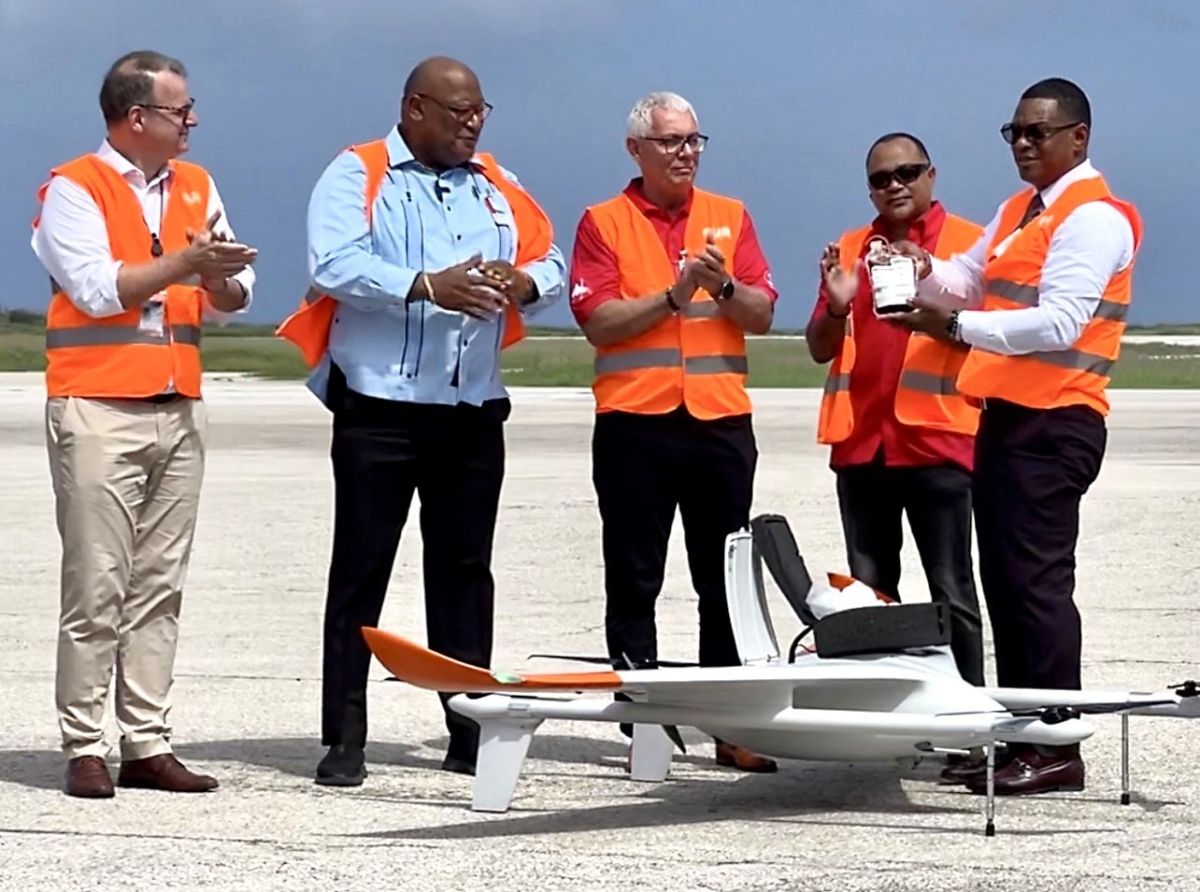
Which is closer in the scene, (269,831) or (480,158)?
(269,831)

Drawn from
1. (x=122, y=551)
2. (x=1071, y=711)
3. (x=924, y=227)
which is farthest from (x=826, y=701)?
(x=122, y=551)

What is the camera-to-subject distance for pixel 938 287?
25.0 ft

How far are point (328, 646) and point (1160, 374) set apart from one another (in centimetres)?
5295

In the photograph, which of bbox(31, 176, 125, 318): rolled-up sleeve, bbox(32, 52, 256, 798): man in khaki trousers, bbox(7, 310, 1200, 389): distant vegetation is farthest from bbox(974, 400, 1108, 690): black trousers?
bbox(7, 310, 1200, 389): distant vegetation

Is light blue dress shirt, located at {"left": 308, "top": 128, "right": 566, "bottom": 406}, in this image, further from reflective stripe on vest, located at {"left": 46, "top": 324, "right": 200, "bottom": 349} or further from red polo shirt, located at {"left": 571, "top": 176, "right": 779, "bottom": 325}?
reflective stripe on vest, located at {"left": 46, "top": 324, "right": 200, "bottom": 349}

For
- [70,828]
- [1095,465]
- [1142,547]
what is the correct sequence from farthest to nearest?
[1142,547] → [1095,465] → [70,828]

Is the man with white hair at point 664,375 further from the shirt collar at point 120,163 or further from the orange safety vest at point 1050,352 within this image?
the shirt collar at point 120,163

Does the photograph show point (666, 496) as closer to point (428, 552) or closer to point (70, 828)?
point (428, 552)

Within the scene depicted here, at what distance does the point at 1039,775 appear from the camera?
711 cm

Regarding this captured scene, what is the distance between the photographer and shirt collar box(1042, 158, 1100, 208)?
7207 mm

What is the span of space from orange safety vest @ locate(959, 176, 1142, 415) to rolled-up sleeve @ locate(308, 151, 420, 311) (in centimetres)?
203

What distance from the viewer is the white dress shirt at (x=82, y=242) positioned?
22.6 feet

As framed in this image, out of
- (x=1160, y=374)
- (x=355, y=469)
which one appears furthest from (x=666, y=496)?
(x=1160, y=374)

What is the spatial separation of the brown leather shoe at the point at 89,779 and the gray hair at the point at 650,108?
9.74ft
